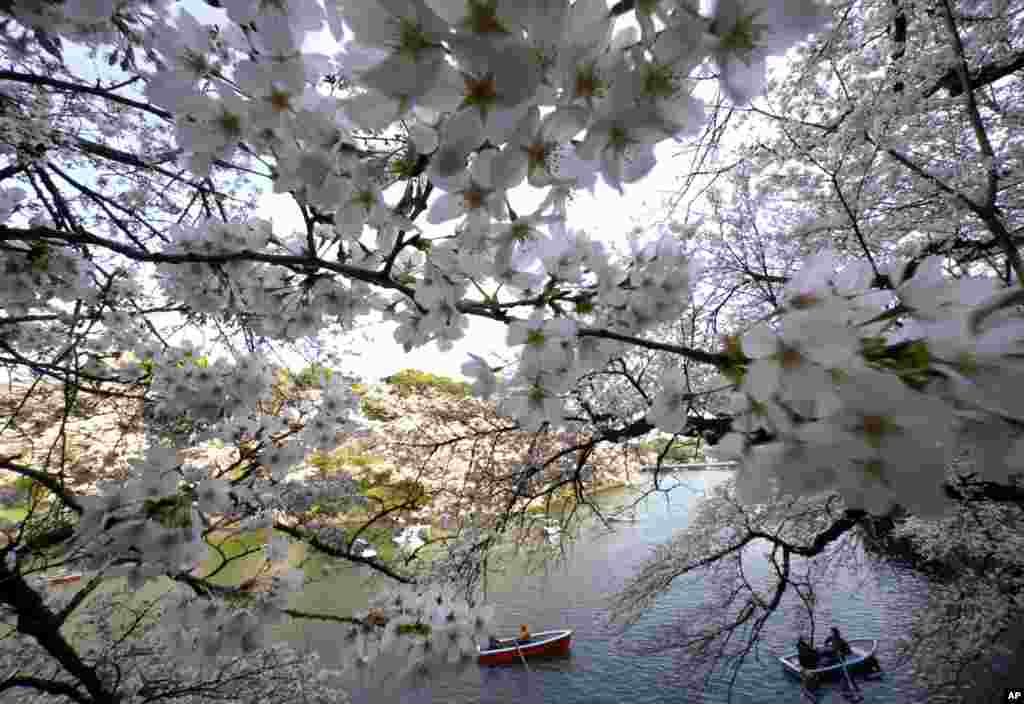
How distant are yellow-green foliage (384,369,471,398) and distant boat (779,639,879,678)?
7.38 m

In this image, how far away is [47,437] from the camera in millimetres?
7820

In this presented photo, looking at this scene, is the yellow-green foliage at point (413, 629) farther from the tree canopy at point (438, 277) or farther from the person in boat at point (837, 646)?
the person in boat at point (837, 646)

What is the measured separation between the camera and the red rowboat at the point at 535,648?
25.9 ft

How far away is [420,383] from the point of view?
34.3 ft

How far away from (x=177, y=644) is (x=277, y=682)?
3.86 metres

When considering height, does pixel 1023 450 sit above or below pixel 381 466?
below

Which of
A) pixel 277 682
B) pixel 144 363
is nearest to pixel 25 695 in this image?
pixel 277 682

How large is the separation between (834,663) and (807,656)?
1.52 ft

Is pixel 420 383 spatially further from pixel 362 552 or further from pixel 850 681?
pixel 850 681

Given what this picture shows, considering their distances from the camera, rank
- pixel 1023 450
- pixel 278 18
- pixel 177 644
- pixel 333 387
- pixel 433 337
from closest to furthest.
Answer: pixel 1023 450, pixel 278 18, pixel 433 337, pixel 177 644, pixel 333 387

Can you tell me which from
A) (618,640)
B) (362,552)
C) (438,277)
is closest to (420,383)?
(618,640)

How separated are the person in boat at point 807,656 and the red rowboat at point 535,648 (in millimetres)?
3738

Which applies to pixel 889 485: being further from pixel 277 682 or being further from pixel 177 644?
pixel 277 682

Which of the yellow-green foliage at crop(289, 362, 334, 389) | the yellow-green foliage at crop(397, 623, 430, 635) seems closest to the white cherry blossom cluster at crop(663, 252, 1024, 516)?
the yellow-green foliage at crop(397, 623, 430, 635)
